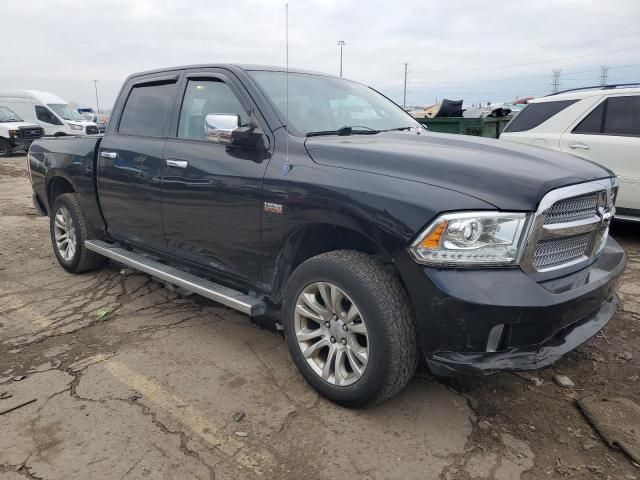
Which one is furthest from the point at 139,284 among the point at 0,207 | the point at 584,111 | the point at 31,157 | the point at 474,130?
the point at 474,130

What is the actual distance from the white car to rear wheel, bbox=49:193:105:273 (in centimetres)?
550

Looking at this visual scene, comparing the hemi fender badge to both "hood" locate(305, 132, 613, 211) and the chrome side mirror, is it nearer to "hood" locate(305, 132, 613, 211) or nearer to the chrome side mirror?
"hood" locate(305, 132, 613, 211)

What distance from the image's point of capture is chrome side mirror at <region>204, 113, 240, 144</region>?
301 centimetres

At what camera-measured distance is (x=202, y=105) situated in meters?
3.70

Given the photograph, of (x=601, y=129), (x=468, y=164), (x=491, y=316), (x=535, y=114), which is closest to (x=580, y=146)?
(x=601, y=129)

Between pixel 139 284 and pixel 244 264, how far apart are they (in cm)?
207

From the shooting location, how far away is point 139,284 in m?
4.89

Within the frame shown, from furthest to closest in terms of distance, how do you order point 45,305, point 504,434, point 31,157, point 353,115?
point 31,157
point 45,305
point 353,115
point 504,434

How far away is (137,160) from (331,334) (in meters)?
2.22

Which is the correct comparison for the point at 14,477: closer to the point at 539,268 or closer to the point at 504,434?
the point at 504,434

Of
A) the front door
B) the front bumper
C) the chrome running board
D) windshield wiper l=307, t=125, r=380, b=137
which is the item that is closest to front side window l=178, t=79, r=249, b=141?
the front door

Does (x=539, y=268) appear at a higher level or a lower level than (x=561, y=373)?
higher

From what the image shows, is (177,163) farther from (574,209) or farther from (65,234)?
(574,209)

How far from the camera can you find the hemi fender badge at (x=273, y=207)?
2.94m
